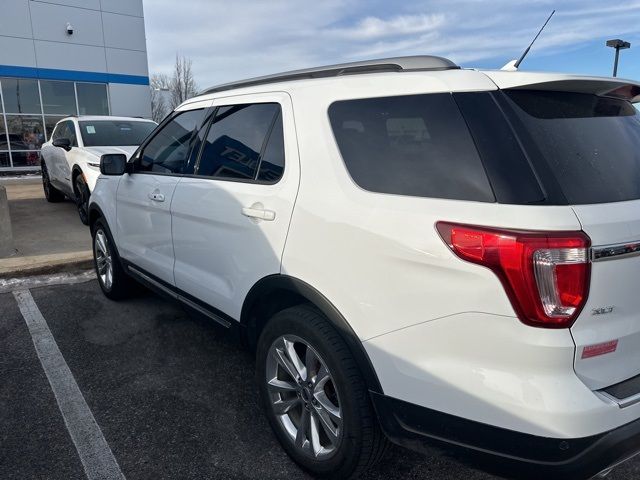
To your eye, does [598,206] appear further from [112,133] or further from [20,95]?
[20,95]

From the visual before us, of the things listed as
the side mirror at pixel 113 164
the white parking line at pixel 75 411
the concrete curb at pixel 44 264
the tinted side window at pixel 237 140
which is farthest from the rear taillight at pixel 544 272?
the concrete curb at pixel 44 264

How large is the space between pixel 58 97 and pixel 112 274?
16281 mm

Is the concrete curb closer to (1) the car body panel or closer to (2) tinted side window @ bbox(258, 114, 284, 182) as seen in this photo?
(1) the car body panel

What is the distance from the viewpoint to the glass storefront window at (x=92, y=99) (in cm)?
1846

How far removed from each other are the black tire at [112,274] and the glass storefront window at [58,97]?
617 inches

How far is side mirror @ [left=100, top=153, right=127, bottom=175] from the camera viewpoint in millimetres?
3939

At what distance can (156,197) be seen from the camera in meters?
3.56

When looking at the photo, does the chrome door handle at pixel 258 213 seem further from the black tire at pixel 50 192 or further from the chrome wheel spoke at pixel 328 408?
the black tire at pixel 50 192

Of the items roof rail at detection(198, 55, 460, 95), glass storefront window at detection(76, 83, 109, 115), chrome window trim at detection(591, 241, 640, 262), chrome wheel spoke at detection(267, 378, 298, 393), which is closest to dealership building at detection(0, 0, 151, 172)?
glass storefront window at detection(76, 83, 109, 115)

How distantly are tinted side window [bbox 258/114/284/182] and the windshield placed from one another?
6221mm

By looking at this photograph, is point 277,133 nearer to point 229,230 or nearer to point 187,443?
point 229,230

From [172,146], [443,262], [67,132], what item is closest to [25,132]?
[67,132]

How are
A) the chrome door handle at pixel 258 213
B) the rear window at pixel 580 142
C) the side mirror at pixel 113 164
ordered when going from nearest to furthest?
the rear window at pixel 580 142 → the chrome door handle at pixel 258 213 → the side mirror at pixel 113 164

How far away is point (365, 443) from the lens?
82.8 inches
